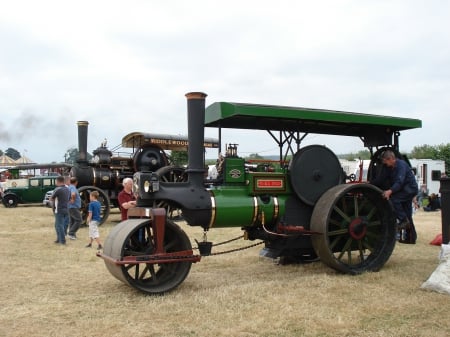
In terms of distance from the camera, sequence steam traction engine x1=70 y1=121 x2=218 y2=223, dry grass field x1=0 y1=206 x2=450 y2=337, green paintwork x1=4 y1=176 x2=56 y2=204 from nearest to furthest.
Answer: dry grass field x1=0 y1=206 x2=450 y2=337, steam traction engine x1=70 y1=121 x2=218 y2=223, green paintwork x1=4 y1=176 x2=56 y2=204

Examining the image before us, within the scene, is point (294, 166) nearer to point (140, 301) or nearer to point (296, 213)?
point (296, 213)

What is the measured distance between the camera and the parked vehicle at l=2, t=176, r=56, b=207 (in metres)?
18.4

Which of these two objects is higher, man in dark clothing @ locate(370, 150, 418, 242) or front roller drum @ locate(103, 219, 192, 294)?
man in dark clothing @ locate(370, 150, 418, 242)

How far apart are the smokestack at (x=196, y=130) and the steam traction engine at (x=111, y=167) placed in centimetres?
648

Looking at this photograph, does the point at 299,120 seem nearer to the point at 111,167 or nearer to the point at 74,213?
the point at 74,213

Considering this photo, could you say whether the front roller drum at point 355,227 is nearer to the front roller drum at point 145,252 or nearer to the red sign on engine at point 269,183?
the red sign on engine at point 269,183

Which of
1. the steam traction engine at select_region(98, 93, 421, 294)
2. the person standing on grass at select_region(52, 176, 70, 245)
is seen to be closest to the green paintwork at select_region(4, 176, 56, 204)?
the person standing on grass at select_region(52, 176, 70, 245)

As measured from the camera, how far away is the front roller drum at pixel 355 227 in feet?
16.5

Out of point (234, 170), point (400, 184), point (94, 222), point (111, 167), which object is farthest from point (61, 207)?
point (400, 184)

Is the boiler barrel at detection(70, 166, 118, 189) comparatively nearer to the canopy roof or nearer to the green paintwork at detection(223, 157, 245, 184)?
the green paintwork at detection(223, 157, 245, 184)

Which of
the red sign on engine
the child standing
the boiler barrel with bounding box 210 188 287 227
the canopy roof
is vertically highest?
the canopy roof

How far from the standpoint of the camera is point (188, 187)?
15.5 ft

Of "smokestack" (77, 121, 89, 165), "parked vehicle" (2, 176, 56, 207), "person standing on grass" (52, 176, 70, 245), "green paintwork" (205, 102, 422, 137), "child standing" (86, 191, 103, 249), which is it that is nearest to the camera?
"green paintwork" (205, 102, 422, 137)

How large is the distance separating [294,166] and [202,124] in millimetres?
1186
